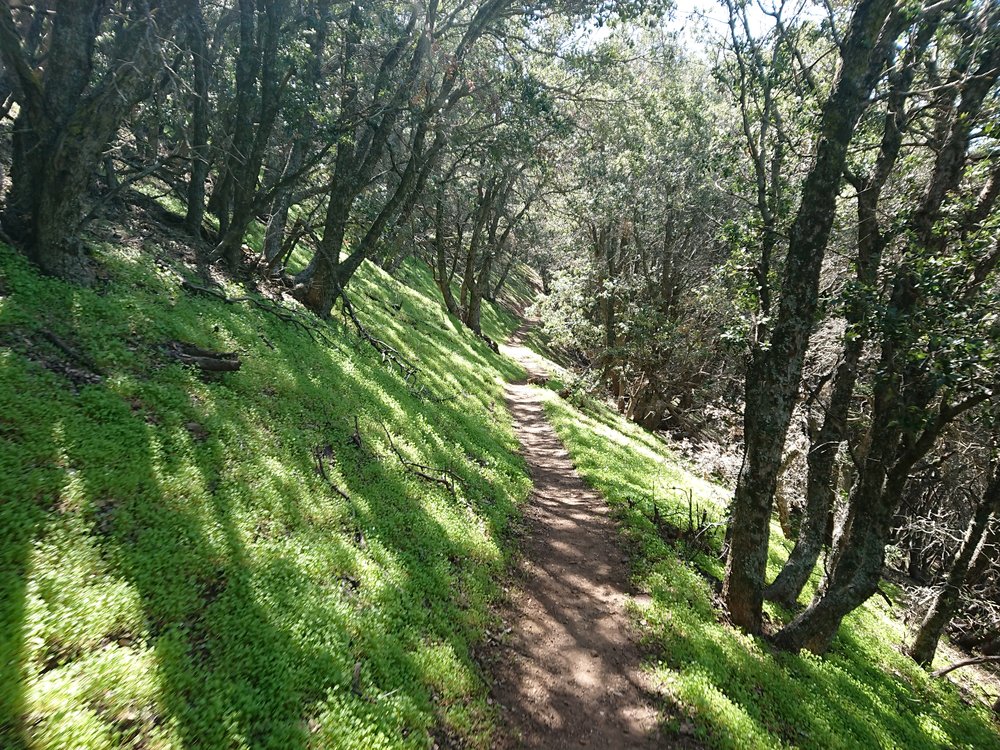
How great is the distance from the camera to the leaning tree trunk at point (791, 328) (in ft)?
23.0

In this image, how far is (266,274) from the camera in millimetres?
15250

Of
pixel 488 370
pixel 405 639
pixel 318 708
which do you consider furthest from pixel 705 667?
pixel 488 370

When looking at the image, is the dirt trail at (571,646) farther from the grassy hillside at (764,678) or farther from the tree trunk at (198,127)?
the tree trunk at (198,127)

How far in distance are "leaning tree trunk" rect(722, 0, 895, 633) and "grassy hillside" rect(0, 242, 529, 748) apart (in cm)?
417

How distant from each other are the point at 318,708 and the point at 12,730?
222 centimetres

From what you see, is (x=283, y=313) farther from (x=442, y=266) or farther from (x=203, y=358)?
(x=442, y=266)

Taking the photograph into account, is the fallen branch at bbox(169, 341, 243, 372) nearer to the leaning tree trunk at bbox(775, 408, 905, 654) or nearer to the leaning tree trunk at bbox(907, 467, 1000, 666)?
the leaning tree trunk at bbox(775, 408, 905, 654)

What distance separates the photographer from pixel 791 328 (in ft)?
25.0

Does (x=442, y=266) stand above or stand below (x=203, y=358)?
above

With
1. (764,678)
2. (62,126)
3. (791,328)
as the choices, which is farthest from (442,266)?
(764,678)

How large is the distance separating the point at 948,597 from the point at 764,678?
5738mm

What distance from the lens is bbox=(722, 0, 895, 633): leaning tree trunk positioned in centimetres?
702

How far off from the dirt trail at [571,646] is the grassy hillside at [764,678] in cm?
43

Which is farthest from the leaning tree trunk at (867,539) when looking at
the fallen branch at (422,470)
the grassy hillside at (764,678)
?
the fallen branch at (422,470)
